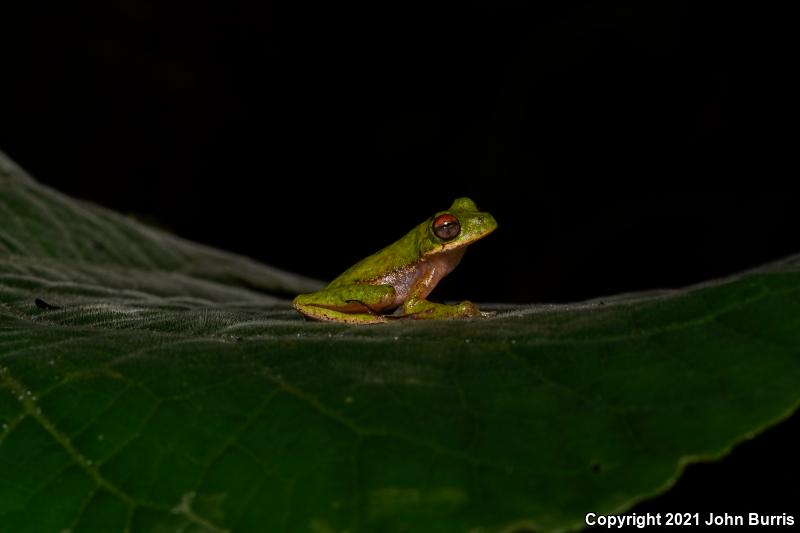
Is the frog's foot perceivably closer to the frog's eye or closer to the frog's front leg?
the frog's front leg

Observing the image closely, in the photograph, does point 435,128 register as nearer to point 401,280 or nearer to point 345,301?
point 401,280

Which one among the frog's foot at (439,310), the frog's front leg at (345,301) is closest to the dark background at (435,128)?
the frog's front leg at (345,301)

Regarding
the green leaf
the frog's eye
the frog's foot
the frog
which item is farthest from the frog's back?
the green leaf

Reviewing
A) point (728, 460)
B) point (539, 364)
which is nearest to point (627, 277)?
point (728, 460)

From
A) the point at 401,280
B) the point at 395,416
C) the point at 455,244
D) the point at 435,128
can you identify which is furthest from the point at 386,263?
the point at 435,128

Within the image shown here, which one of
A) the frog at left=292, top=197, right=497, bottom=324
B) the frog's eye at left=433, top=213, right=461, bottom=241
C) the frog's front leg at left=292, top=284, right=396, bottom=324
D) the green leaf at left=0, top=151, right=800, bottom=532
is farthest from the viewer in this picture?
the frog's eye at left=433, top=213, right=461, bottom=241

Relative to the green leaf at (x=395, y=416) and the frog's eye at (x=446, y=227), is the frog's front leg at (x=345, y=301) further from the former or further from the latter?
the green leaf at (x=395, y=416)

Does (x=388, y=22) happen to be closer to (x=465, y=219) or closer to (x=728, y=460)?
(x=465, y=219)
